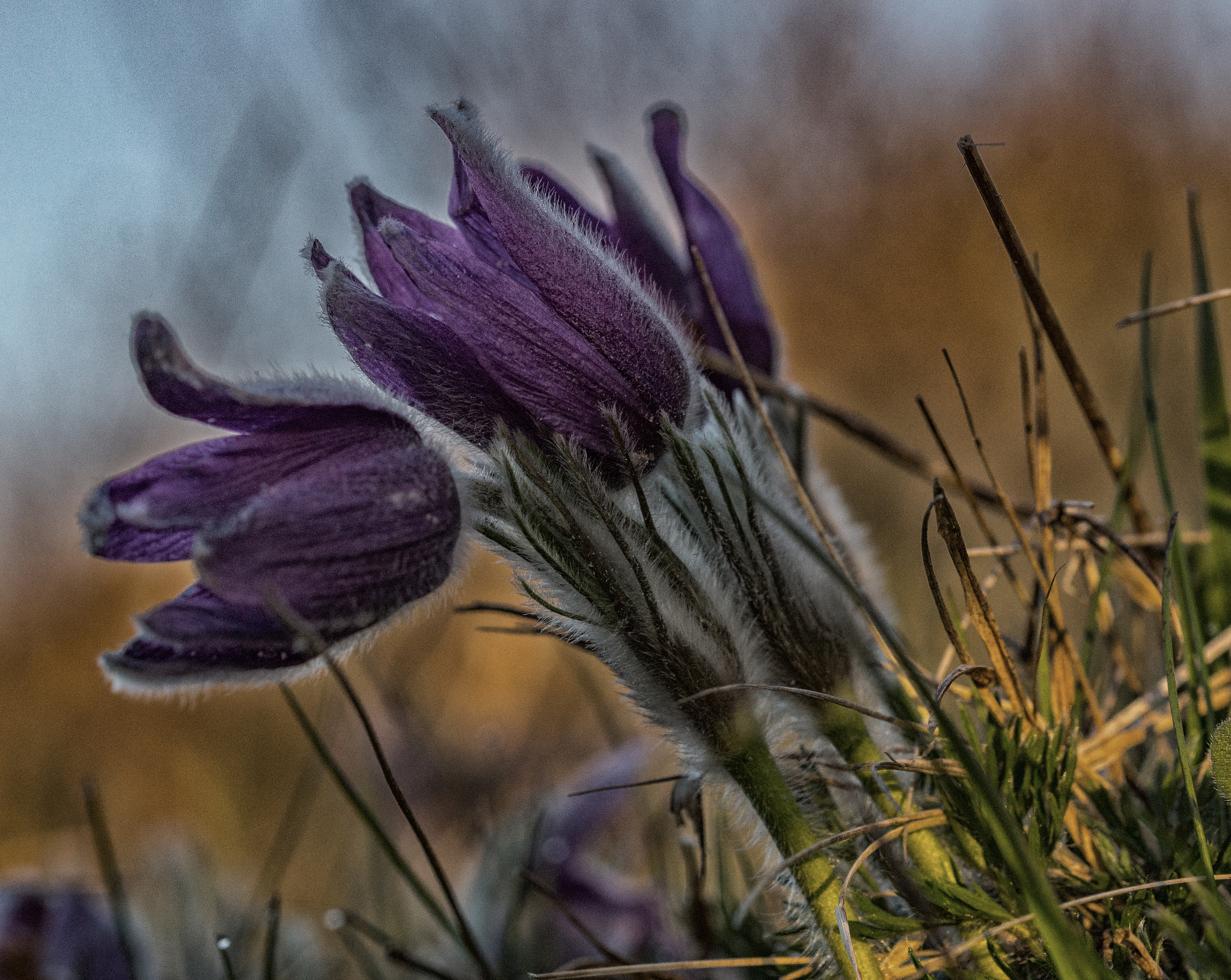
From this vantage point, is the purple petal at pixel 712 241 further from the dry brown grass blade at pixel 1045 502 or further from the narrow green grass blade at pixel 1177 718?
the narrow green grass blade at pixel 1177 718

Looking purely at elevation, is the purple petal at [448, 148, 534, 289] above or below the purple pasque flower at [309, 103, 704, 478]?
above

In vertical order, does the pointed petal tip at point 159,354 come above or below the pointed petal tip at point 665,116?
below

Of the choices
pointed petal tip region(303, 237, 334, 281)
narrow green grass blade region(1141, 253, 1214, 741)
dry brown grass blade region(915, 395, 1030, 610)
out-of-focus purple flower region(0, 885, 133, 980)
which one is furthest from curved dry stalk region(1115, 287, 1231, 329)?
out-of-focus purple flower region(0, 885, 133, 980)

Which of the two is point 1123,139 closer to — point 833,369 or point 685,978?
point 833,369

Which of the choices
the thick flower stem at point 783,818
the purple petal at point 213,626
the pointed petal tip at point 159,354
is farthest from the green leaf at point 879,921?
the pointed petal tip at point 159,354

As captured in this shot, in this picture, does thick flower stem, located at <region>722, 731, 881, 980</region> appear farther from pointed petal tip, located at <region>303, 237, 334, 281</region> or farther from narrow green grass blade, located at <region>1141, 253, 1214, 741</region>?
pointed petal tip, located at <region>303, 237, 334, 281</region>

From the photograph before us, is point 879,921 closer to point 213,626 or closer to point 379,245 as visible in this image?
point 213,626
